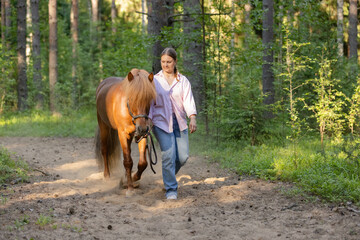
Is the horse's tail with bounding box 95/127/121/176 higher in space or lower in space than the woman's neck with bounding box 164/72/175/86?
lower

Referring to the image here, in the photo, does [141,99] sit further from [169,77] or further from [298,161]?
[298,161]

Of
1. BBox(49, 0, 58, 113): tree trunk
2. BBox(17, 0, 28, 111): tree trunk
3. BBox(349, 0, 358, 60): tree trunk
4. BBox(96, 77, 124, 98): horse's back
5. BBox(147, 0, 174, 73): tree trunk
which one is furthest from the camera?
BBox(349, 0, 358, 60): tree trunk

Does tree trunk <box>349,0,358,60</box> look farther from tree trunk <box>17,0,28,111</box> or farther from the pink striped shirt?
tree trunk <box>17,0,28,111</box>

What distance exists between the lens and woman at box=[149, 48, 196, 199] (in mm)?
5531

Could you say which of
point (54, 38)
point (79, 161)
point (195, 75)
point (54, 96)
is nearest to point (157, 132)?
point (79, 161)

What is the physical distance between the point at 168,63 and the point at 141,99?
0.65 metres

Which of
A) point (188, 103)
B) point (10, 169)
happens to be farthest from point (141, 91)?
point (10, 169)

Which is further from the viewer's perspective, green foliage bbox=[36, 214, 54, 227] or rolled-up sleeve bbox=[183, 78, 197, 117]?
rolled-up sleeve bbox=[183, 78, 197, 117]

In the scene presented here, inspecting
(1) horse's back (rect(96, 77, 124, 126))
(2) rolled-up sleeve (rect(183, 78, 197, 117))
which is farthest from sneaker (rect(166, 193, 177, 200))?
(1) horse's back (rect(96, 77, 124, 126))

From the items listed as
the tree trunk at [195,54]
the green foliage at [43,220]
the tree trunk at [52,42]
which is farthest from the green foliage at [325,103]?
the tree trunk at [52,42]

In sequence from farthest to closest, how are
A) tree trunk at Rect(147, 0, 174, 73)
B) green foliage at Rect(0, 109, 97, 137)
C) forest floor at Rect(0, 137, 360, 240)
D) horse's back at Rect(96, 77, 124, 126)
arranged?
green foliage at Rect(0, 109, 97, 137) < tree trunk at Rect(147, 0, 174, 73) < horse's back at Rect(96, 77, 124, 126) < forest floor at Rect(0, 137, 360, 240)

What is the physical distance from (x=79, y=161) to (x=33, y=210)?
14.0ft

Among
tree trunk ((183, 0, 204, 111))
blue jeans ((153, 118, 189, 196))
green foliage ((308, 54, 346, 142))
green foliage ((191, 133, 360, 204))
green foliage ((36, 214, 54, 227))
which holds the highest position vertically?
tree trunk ((183, 0, 204, 111))

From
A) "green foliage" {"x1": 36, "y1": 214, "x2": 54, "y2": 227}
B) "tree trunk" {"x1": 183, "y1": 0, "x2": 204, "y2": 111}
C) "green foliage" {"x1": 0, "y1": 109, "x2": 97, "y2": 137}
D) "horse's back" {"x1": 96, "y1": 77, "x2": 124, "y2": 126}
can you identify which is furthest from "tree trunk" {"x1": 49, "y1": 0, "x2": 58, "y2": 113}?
"green foliage" {"x1": 36, "y1": 214, "x2": 54, "y2": 227}
